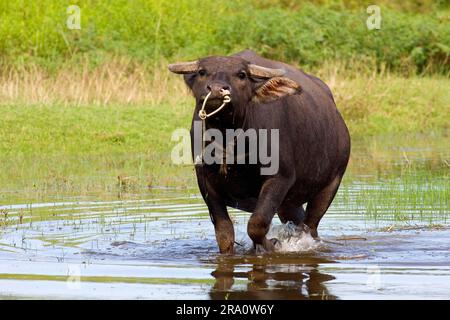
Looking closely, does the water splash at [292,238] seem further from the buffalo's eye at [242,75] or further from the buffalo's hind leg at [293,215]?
the buffalo's eye at [242,75]

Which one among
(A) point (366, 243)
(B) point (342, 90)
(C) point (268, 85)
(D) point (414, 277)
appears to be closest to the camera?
(D) point (414, 277)

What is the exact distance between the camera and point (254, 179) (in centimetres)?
784

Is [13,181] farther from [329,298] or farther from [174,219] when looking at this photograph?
[329,298]

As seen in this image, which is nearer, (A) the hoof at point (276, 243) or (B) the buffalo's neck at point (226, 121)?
(B) the buffalo's neck at point (226, 121)

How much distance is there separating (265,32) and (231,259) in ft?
53.1

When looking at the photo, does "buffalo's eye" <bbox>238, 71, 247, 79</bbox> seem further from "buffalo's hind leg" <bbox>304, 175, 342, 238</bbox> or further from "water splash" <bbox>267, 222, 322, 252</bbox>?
"buffalo's hind leg" <bbox>304, 175, 342, 238</bbox>

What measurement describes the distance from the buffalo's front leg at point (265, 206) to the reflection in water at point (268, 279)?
0.21m

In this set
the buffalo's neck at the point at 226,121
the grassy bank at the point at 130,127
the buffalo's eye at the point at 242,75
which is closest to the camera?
the buffalo's neck at the point at 226,121

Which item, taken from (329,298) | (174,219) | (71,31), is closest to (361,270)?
(329,298)

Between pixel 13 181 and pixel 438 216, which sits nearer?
pixel 438 216

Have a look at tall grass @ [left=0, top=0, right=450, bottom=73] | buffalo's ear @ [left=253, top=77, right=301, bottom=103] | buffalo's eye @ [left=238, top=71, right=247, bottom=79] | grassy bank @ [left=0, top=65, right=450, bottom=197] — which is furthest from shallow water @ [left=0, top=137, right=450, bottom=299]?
tall grass @ [left=0, top=0, right=450, bottom=73]

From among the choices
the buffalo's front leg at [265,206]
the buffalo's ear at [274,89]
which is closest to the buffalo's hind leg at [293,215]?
the buffalo's front leg at [265,206]

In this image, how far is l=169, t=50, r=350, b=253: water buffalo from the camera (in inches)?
292

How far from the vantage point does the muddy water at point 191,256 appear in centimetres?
655
